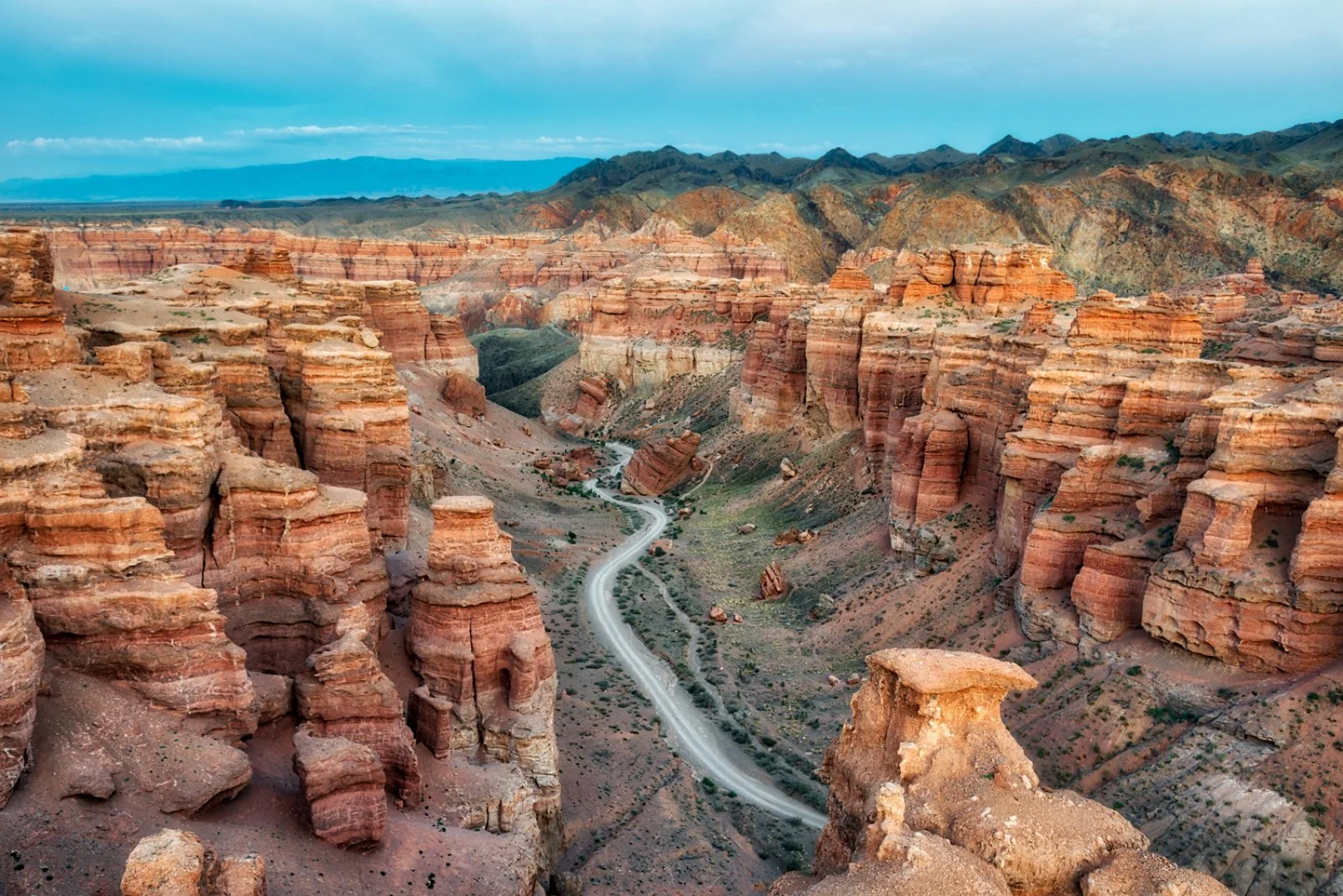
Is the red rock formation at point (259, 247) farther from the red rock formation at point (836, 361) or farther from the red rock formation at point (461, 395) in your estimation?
the red rock formation at point (836, 361)

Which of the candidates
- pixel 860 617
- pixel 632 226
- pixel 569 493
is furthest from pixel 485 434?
pixel 632 226

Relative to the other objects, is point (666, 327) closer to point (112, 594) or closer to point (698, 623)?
point (698, 623)

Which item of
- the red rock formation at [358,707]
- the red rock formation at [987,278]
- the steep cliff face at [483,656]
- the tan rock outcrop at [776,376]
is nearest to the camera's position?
the red rock formation at [358,707]

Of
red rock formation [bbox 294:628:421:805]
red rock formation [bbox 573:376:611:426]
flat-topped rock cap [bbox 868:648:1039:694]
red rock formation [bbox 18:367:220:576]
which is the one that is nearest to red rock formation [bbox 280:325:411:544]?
red rock formation [bbox 18:367:220:576]

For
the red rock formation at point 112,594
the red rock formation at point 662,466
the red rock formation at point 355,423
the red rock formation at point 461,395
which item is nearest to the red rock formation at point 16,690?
the red rock formation at point 112,594

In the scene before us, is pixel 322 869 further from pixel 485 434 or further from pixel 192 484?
pixel 485 434

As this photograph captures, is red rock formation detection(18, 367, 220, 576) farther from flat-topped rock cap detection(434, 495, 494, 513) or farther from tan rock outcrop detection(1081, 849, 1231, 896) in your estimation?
tan rock outcrop detection(1081, 849, 1231, 896)

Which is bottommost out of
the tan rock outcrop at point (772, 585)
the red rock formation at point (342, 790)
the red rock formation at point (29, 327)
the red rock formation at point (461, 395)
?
the tan rock outcrop at point (772, 585)
